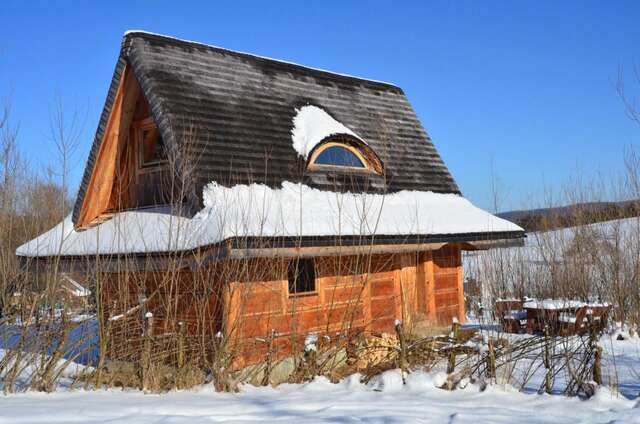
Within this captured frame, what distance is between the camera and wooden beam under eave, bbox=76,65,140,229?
1002 centimetres

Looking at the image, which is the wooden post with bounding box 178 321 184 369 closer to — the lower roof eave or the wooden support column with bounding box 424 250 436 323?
the lower roof eave

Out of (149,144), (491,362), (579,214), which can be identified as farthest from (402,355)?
(579,214)

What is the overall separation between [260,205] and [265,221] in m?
0.79

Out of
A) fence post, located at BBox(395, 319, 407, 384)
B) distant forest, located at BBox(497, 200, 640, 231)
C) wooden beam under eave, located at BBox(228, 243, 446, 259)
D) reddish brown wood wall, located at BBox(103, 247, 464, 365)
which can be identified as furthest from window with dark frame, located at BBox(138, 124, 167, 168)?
distant forest, located at BBox(497, 200, 640, 231)

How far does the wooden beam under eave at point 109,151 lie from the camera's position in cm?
1002

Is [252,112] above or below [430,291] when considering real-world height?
above

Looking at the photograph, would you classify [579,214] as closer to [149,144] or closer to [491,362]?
[491,362]

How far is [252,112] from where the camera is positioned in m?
10.8

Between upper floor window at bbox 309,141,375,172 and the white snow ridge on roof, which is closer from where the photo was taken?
the white snow ridge on roof

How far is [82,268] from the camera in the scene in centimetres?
859

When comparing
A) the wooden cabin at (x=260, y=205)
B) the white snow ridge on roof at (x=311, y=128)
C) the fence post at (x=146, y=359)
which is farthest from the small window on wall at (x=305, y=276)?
the fence post at (x=146, y=359)

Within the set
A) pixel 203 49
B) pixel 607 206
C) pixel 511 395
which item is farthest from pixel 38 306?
pixel 607 206

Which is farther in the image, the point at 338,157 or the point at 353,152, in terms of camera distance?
the point at 353,152

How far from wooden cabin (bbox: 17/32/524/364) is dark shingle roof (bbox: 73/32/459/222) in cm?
3
